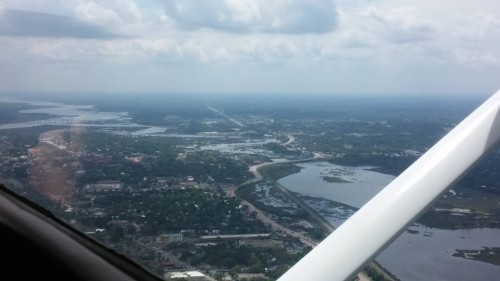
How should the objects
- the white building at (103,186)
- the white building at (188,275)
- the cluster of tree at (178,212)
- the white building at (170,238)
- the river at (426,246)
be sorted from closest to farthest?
the river at (426,246), the white building at (188,275), the white building at (170,238), the cluster of tree at (178,212), the white building at (103,186)

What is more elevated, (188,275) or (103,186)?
(103,186)

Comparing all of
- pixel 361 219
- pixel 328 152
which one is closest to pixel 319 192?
pixel 328 152

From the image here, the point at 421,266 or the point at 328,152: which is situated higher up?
the point at 328,152

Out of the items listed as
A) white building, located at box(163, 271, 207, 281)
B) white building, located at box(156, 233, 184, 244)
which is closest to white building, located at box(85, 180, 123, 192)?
white building, located at box(156, 233, 184, 244)

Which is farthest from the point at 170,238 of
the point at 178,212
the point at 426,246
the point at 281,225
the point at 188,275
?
the point at 426,246

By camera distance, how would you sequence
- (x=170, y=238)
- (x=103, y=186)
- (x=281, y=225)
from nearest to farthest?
(x=170, y=238)
(x=281, y=225)
(x=103, y=186)

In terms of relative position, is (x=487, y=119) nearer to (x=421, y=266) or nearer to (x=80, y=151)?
(x=421, y=266)

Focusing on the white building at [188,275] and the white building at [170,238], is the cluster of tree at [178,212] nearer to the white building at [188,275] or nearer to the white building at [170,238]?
the white building at [170,238]

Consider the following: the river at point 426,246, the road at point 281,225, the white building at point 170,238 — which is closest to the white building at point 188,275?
the white building at point 170,238

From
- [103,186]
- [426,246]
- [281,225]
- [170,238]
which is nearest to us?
[426,246]

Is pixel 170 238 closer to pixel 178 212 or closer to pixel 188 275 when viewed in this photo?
pixel 178 212

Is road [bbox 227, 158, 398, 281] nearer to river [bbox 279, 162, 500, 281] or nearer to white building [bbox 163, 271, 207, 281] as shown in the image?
river [bbox 279, 162, 500, 281]
